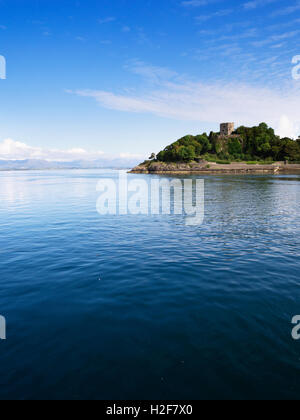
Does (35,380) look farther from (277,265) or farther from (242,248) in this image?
(242,248)

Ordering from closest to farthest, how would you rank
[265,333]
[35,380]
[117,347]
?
[35,380] → [117,347] → [265,333]

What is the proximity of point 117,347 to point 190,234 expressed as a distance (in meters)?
16.9

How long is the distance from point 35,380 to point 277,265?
49.8 feet

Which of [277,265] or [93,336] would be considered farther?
[277,265]

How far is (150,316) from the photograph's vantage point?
37.7 ft

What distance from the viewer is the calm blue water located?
783 centimetres

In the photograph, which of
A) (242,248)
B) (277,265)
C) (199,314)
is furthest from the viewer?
(242,248)

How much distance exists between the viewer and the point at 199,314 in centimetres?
1159

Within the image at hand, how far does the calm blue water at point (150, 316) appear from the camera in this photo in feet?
25.7
